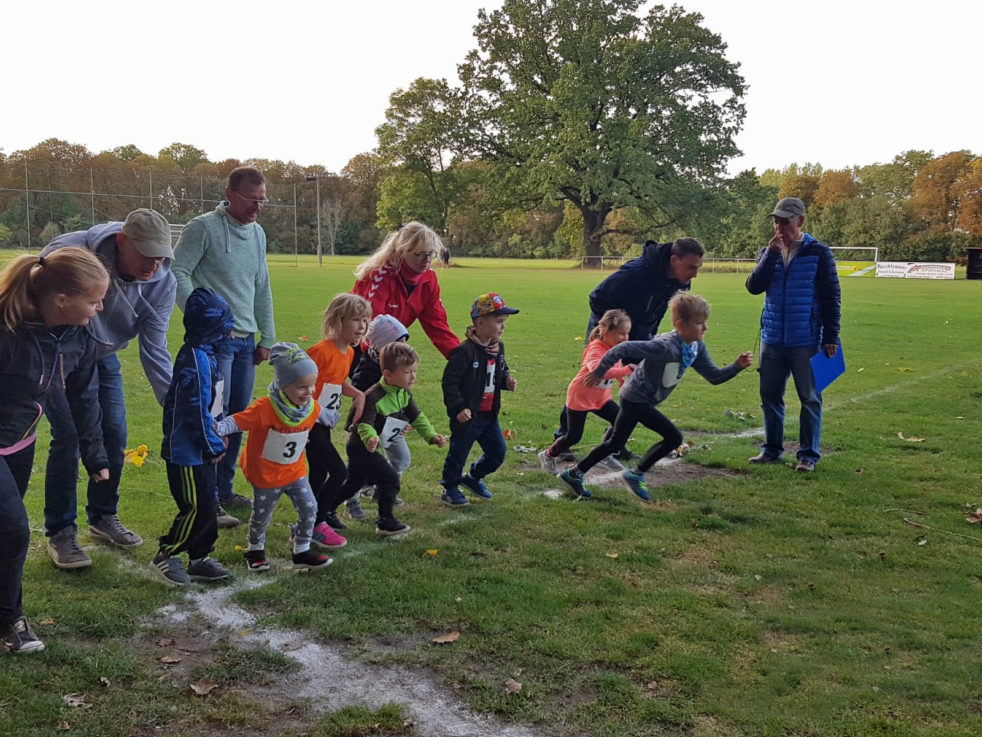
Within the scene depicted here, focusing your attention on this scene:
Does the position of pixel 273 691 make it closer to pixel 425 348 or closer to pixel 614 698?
pixel 614 698

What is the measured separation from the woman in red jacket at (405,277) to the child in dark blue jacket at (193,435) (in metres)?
1.62

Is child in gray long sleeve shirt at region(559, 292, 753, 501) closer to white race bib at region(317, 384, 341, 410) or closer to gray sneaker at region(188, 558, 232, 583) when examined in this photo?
white race bib at region(317, 384, 341, 410)

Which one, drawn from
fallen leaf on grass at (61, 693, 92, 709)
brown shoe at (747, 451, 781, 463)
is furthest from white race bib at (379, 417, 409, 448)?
brown shoe at (747, 451, 781, 463)

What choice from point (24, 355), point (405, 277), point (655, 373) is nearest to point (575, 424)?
point (655, 373)

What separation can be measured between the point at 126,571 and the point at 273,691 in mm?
1692

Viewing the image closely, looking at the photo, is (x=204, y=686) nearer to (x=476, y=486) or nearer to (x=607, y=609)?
(x=607, y=609)

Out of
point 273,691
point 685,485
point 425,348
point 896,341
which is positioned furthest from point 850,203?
point 273,691

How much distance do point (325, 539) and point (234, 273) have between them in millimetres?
1972

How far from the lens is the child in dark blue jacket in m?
4.25

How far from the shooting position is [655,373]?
6168 millimetres

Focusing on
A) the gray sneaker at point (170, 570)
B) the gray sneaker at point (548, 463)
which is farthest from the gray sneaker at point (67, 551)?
the gray sneaker at point (548, 463)

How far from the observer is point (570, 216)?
63.4m

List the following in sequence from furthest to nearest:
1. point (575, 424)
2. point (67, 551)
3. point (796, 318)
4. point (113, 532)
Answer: point (796, 318)
point (575, 424)
point (113, 532)
point (67, 551)

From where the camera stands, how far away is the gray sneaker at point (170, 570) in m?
4.45
